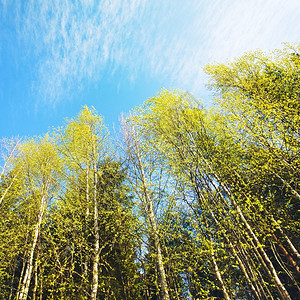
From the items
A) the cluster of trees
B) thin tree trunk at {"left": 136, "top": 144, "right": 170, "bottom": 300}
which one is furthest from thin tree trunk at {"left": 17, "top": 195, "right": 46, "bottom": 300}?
thin tree trunk at {"left": 136, "top": 144, "right": 170, "bottom": 300}

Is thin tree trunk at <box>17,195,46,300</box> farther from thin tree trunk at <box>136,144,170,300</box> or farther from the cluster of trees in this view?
thin tree trunk at <box>136,144,170,300</box>

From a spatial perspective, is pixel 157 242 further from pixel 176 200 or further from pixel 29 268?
pixel 29 268

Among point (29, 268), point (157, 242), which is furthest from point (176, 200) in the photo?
point (29, 268)

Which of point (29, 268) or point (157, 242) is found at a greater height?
point (29, 268)

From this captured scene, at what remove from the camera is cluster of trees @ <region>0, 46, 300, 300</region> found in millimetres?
4824

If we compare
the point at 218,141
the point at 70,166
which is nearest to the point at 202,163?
the point at 218,141

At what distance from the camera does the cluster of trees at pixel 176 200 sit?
4.82m

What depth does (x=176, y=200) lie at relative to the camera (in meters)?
5.70

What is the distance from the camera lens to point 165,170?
6328 millimetres

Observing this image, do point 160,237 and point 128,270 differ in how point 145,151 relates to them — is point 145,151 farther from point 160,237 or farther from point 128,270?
point 128,270

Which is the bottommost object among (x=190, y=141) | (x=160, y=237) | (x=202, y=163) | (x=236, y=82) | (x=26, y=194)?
(x=160, y=237)

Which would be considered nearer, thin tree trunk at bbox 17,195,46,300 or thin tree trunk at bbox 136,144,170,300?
thin tree trunk at bbox 136,144,170,300

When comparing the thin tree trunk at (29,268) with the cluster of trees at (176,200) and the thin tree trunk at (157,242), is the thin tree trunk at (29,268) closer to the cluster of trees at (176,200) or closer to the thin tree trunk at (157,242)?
the cluster of trees at (176,200)

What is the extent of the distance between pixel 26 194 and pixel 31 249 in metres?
2.90
